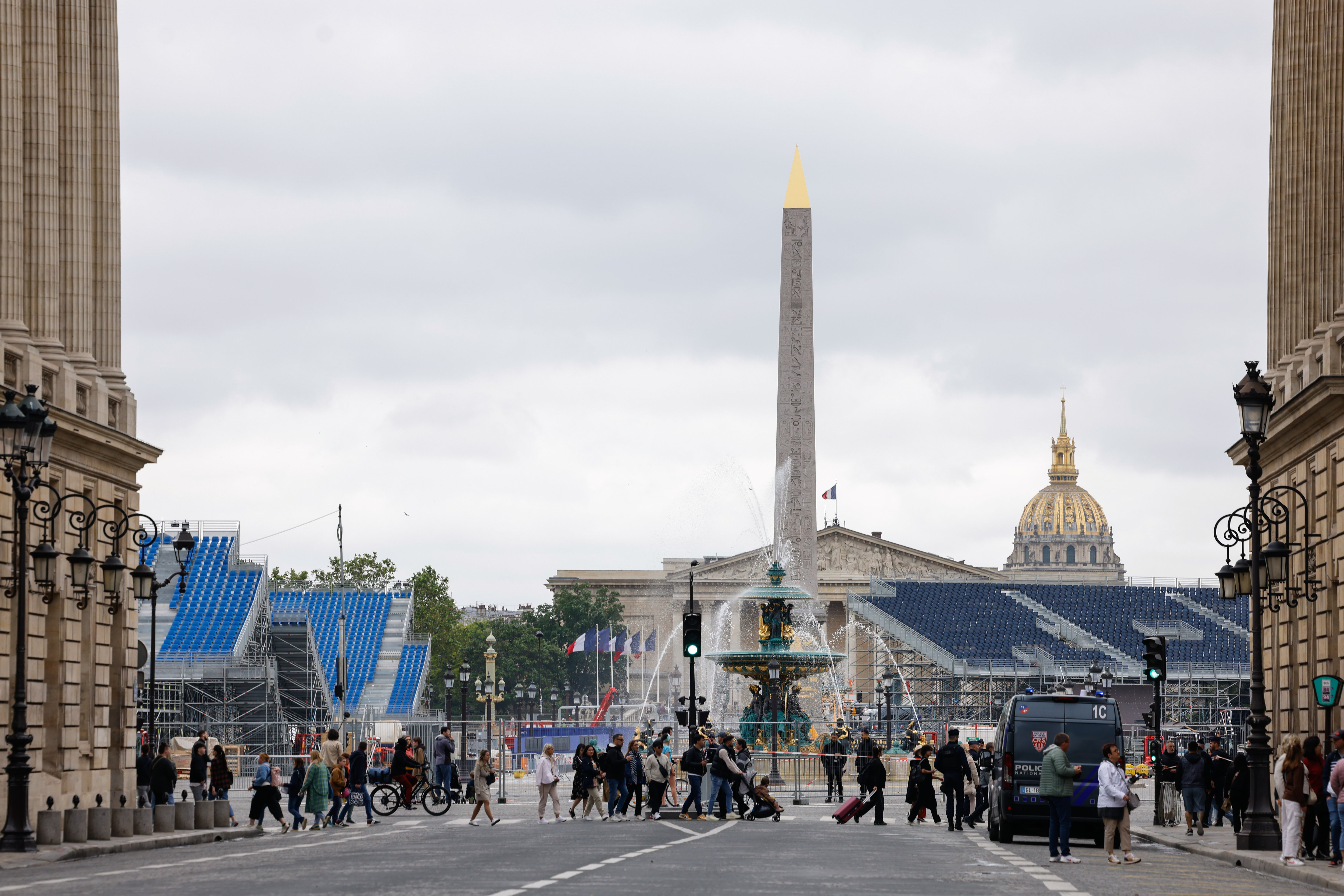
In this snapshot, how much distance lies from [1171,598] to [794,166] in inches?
3280

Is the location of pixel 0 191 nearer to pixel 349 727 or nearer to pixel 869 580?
pixel 349 727

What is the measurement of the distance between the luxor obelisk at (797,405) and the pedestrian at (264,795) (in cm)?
3170

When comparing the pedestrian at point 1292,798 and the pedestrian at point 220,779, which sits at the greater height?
the pedestrian at point 1292,798

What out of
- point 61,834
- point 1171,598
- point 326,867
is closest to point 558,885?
point 326,867

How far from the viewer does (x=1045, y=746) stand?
31.0 meters

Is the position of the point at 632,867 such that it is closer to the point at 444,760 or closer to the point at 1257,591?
the point at 1257,591

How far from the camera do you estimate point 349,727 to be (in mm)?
81188

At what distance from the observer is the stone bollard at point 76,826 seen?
30.0 m

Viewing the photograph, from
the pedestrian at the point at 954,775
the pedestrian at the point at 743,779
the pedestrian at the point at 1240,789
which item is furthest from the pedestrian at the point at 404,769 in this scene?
the pedestrian at the point at 1240,789

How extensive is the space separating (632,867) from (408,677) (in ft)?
276

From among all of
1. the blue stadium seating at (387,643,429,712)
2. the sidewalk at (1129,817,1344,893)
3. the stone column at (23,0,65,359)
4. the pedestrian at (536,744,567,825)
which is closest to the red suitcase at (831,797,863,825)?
the sidewalk at (1129,817,1344,893)

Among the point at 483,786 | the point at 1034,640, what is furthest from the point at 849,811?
the point at 1034,640

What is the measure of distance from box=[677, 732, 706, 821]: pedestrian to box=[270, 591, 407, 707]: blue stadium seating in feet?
199

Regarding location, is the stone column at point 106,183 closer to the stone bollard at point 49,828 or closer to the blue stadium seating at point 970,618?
the stone bollard at point 49,828
